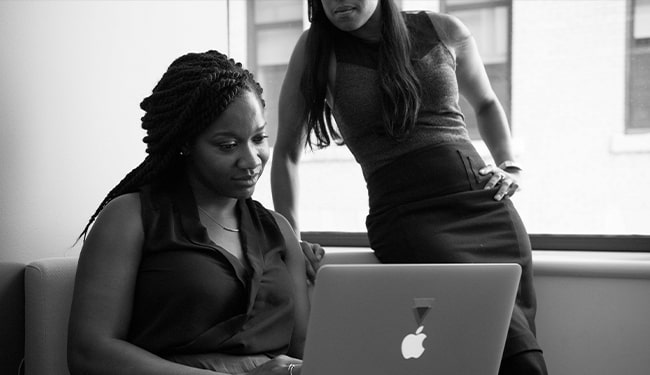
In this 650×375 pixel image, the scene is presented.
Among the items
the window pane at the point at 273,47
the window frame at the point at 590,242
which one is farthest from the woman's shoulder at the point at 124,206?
the window pane at the point at 273,47

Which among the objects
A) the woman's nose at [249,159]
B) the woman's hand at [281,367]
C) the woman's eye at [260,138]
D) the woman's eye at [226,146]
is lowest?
the woman's hand at [281,367]

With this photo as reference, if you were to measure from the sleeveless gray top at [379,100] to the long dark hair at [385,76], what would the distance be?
3cm

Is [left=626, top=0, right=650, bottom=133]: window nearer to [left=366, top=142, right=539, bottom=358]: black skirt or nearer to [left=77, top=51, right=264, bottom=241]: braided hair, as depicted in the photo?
[left=366, top=142, right=539, bottom=358]: black skirt

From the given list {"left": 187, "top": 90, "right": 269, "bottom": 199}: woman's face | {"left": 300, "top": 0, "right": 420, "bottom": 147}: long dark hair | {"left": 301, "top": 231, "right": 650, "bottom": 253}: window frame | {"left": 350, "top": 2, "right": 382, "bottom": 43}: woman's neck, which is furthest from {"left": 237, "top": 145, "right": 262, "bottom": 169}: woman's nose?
{"left": 301, "top": 231, "right": 650, "bottom": 253}: window frame

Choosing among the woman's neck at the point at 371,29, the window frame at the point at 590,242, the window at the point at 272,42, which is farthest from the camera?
the window at the point at 272,42

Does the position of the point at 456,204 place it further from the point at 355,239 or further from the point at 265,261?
the point at 355,239

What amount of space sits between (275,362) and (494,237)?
0.86 meters

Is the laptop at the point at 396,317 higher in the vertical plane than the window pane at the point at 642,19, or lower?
lower

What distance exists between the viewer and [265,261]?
5.42 feet

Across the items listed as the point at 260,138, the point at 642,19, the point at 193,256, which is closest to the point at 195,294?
the point at 193,256

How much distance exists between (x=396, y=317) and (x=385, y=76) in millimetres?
992

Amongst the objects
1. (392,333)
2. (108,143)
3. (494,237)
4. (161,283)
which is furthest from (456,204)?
(108,143)

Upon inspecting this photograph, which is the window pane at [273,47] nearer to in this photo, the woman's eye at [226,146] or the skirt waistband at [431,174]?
the skirt waistband at [431,174]

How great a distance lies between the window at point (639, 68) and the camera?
2729mm
